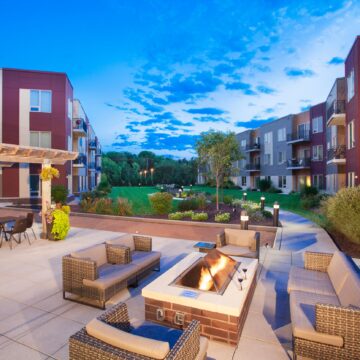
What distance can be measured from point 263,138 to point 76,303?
3715 centimetres

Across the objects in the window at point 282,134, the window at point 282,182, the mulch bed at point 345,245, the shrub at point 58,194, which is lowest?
the mulch bed at point 345,245

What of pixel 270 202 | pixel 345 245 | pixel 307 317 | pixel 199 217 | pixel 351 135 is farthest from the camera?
pixel 270 202

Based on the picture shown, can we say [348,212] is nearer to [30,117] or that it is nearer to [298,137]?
[30,117]

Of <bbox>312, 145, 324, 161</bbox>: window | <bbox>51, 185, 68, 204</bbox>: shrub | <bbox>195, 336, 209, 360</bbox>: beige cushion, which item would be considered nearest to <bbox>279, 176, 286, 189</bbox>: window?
<bbox>312, 145, 324, 161</bbox>: window

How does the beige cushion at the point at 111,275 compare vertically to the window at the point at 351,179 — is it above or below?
below

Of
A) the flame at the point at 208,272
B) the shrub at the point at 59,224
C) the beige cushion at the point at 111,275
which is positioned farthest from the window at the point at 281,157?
the beige cushion at the point at 111,275

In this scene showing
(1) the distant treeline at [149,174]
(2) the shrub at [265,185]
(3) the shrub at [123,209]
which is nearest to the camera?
(3) the shrub at [123,209]

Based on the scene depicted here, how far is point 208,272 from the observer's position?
4234 mm

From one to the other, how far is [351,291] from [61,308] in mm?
4426

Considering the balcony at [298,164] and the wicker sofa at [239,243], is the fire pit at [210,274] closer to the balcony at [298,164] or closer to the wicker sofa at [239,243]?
the wicker sofa at [239,243]

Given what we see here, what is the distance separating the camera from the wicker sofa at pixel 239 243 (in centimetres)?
609

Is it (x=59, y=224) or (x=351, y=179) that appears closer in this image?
(x=59, y=224)

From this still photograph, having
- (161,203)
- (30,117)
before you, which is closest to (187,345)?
(161,203)

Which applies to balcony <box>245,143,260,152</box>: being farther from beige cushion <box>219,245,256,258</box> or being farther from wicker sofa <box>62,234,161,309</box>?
wicker sofa <box>62,234,161,309</box>
